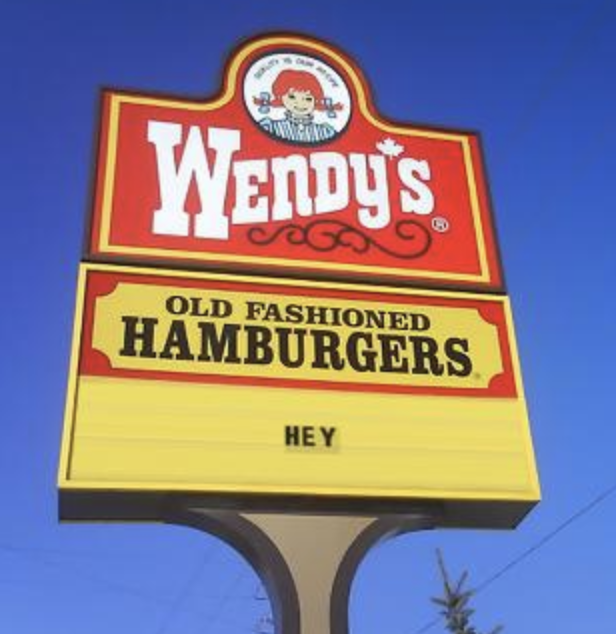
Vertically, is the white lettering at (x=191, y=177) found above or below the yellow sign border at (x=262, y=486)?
above

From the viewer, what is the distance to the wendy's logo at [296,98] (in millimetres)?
7359

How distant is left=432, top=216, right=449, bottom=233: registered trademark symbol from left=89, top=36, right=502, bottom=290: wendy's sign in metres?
0.01

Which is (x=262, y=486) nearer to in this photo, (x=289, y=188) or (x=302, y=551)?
(x=302, y=551)

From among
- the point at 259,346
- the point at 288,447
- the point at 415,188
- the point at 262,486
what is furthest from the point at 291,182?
the point at 262,486

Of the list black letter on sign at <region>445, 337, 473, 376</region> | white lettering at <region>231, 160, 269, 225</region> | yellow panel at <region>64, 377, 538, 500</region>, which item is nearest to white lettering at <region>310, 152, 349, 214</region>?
white lettering at <region>231, 160, 269, 225</region>

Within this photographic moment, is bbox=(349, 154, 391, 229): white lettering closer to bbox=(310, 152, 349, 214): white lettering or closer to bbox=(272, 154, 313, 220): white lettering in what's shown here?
bbox=(310, 152, 349, 214): white lettering

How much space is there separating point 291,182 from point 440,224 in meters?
1.11

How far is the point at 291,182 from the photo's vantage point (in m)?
7.09

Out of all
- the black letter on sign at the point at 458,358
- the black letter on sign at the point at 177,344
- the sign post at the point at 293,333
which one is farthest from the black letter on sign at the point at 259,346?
the black letter on sign at the point at 458,358

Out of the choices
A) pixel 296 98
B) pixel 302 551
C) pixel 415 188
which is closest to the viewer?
pixel 302 551

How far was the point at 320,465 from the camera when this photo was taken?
567 centimetres

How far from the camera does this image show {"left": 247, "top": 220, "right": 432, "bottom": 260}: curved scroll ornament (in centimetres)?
675

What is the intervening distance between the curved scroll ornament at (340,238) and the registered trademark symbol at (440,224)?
87 mm

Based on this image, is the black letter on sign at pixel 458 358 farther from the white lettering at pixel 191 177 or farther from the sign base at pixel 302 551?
the white lettering at pixel 191 177
